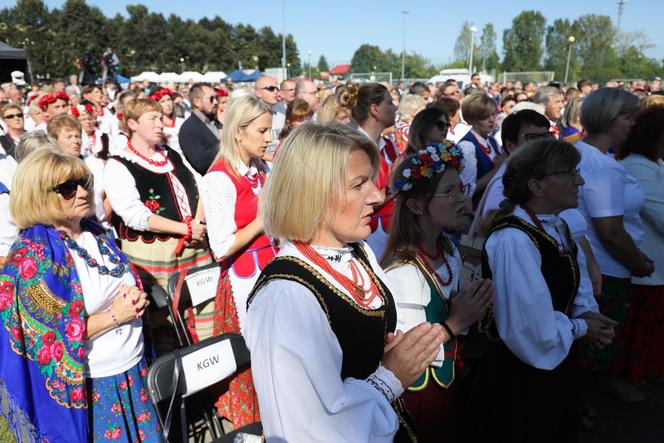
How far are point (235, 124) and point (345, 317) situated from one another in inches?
74.2

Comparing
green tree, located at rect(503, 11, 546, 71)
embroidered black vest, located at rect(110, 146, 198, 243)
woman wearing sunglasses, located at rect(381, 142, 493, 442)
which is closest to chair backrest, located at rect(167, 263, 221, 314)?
embroidered black vest, located at rect(110, 146, 198, 243)

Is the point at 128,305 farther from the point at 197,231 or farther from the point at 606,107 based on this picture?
the point at 606,107

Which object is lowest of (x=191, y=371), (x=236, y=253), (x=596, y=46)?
(x=191, y=371)

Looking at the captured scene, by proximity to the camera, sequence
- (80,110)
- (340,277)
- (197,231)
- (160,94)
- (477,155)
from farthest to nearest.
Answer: (80,110)
(160,94)
(477,155)
(197,231)
(340,277)

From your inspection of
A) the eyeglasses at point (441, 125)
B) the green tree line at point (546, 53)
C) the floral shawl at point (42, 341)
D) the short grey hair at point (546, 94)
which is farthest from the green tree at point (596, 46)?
the floral shawl at point (42, 341)

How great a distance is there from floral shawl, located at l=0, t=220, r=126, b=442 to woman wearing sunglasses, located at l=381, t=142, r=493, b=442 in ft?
5.19

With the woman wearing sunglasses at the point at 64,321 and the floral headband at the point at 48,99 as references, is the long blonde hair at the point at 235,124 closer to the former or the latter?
the woman wearing sunglasses at the point at 64,321

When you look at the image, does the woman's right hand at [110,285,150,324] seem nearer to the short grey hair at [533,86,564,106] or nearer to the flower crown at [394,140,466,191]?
the flower crown at [394,140,466,191]

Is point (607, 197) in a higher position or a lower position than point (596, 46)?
lower

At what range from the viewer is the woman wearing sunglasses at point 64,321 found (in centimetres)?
227

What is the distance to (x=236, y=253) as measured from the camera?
2.97 metres

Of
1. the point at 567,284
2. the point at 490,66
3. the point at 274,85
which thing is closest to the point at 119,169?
the point at 567,284

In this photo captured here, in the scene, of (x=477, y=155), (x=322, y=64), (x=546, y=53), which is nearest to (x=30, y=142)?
(x=477, y=155)

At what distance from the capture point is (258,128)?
301cm
